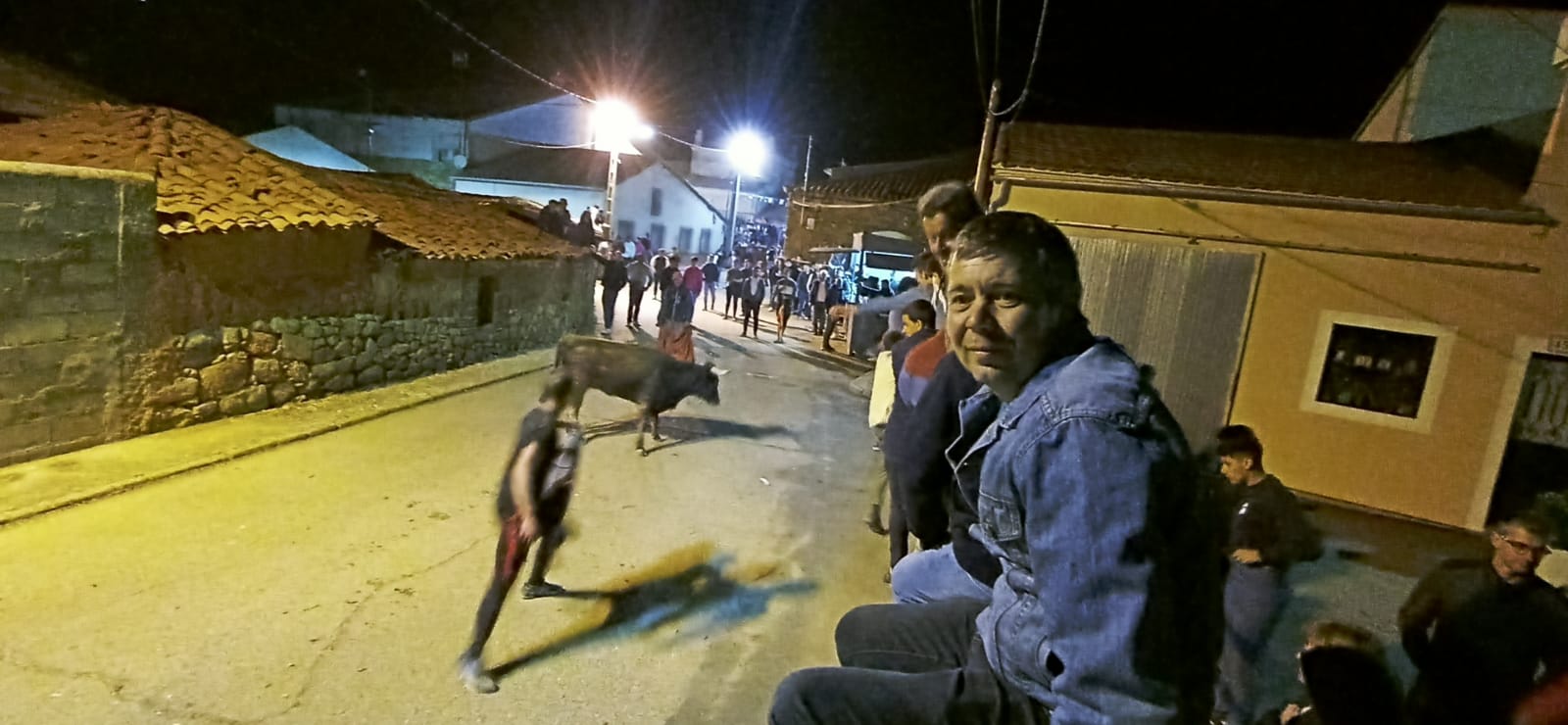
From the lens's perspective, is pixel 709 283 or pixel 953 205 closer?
pixel 953 205

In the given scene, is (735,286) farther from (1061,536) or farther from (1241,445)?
(1061,536)

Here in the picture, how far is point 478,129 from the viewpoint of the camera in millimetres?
37406

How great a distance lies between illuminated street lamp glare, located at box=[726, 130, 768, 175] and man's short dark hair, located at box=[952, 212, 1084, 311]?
5406 centimetres

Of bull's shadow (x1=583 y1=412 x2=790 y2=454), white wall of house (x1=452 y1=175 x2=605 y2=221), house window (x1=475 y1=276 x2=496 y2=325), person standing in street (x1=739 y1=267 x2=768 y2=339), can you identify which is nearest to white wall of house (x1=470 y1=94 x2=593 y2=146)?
white wall of house (x1=452 y1=175 x2=605 y2=221)

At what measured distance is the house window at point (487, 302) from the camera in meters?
13.7

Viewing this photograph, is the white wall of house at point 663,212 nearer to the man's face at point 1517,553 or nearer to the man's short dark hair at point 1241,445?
the man's short dark hair at point 1241,445

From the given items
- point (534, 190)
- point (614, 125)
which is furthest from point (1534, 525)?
point (534, 190)

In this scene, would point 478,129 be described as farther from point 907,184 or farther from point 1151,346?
point 1151,346

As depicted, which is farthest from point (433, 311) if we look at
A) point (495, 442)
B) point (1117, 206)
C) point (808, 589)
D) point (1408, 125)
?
point (1408, 125)

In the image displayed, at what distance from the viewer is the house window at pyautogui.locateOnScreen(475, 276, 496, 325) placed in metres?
13.7

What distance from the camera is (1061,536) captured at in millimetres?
1392

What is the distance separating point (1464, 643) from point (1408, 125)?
41.7 ft

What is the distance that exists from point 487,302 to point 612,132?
33.8 ft

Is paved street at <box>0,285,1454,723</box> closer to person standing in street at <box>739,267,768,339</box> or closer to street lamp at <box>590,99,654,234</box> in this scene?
person standing in street at <box>739,267,768,339</box>
